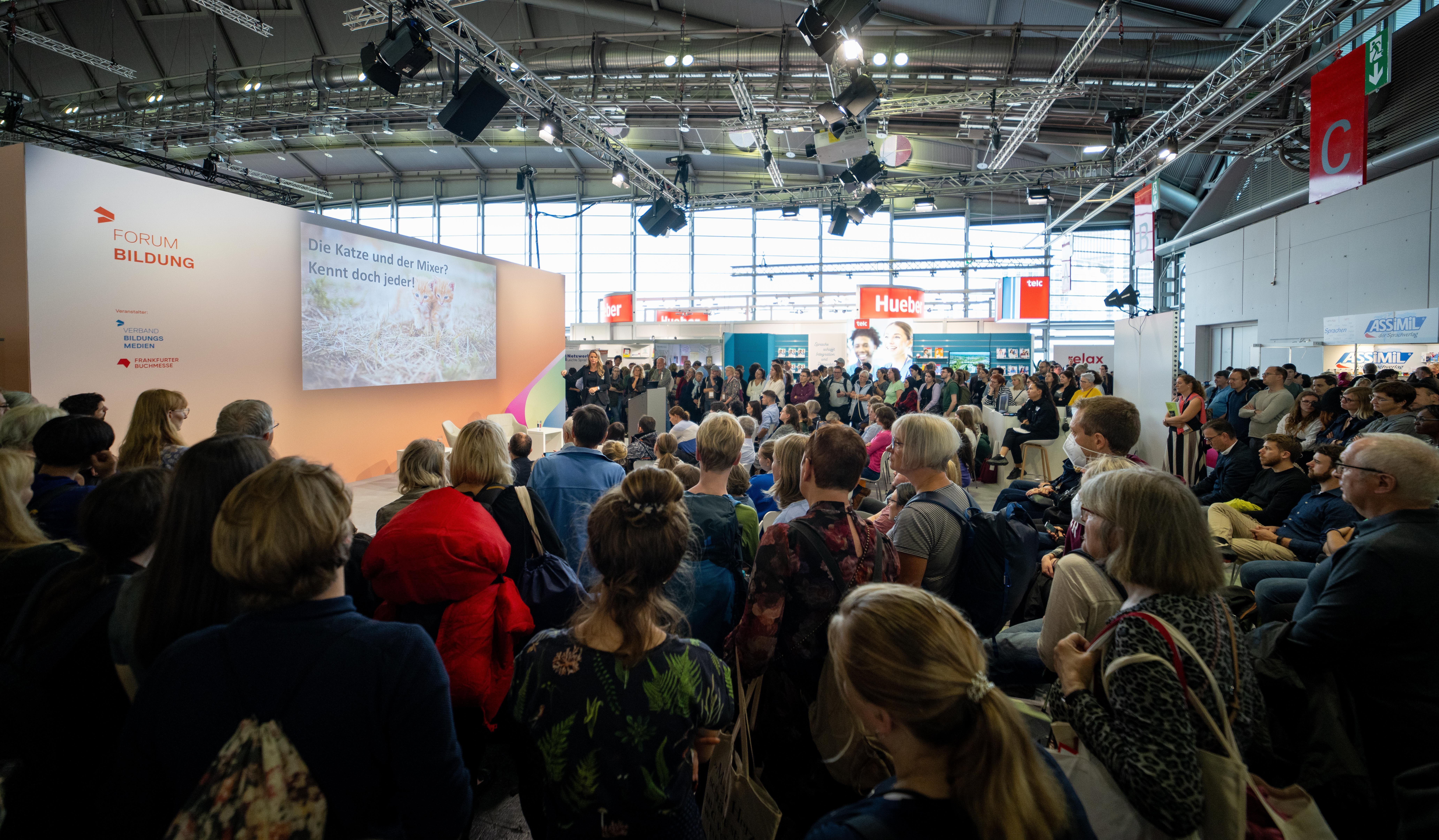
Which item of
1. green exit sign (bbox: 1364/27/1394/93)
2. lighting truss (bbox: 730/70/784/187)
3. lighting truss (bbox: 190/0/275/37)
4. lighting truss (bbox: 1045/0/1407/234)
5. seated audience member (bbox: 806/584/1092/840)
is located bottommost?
seated audience member (bbox: 806/584/1092/840)

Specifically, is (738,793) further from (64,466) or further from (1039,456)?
(1039,456)

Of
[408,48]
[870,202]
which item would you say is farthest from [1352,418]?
[408,48]

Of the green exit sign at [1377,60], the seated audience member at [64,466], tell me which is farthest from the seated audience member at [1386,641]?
the green exit sign at [1377,60]

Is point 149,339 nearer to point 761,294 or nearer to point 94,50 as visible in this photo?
point 94,50

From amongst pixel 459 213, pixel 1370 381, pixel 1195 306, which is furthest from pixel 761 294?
pixel 1370 381

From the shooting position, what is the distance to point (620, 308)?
55.5 ft

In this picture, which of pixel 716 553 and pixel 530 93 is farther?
pixel 530 93

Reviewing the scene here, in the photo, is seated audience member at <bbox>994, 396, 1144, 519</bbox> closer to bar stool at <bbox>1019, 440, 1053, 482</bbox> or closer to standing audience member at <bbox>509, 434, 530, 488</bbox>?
standing audience member at <bbox>509, 434, 530, 488</bbox>

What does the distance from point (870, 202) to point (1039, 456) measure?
5.68 meters

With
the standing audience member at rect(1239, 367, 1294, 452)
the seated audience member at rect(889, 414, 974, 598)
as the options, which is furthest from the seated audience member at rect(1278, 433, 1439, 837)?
the standing audience member at rect(1239, 367, 1294, 452)

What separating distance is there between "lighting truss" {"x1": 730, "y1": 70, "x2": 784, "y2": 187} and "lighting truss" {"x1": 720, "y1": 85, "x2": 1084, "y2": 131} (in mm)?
73

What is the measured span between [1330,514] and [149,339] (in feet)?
29.1

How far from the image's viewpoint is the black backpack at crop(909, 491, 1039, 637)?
2.21m

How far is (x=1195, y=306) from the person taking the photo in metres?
14.4
